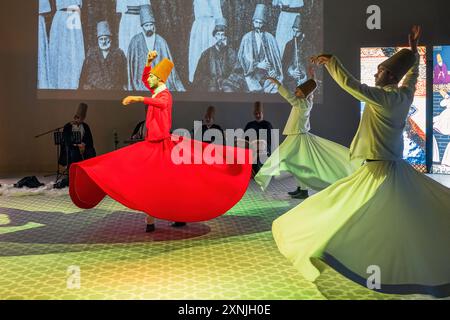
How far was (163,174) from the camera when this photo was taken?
4.28m

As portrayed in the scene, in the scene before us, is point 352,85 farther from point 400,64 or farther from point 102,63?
point 102,63

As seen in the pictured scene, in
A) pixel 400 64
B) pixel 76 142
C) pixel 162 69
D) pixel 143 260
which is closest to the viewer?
pixel 400 64

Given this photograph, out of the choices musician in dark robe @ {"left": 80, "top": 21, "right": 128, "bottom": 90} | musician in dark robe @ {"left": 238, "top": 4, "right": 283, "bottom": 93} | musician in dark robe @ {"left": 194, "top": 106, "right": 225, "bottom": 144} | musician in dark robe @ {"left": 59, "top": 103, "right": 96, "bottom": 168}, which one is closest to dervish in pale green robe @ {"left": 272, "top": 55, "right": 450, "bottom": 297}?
musician in dark robe @ {"left": 194, "top": 106, "right": 225, "bottom": 144}

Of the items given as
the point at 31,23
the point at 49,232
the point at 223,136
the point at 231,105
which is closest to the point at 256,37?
the point at 231,105

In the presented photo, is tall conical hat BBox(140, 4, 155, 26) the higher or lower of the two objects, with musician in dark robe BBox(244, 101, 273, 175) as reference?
higher

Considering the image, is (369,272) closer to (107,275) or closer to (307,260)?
(307,260)

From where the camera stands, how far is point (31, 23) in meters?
Result: 9.00

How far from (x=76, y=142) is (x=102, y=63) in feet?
5.87

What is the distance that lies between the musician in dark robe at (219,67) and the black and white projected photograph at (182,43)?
2 cm

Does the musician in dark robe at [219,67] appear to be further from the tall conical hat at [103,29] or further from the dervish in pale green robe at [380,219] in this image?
the dervish in pale green robe at [380,219]

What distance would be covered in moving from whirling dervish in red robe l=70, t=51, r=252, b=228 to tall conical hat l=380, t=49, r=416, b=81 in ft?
6.14

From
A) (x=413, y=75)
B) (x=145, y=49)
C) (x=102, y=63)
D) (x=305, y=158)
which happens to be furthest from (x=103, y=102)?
(x=413, y=75)

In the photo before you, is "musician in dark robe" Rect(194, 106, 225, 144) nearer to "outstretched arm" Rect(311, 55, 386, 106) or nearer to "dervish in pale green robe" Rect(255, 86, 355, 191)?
"dervish in pale green robe" Rect(255, 86, 355, 191)

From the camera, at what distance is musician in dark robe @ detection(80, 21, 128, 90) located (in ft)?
28.8
